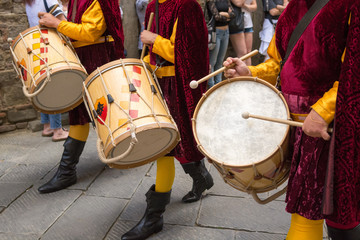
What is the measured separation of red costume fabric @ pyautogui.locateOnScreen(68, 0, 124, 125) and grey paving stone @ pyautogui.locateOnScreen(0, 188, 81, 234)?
62 centimetres

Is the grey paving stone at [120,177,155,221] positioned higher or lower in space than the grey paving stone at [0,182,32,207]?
lower

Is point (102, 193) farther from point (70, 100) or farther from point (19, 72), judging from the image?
point (19, 72)

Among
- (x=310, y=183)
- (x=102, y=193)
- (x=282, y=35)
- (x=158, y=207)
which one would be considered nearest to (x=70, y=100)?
(x=102, y=193)

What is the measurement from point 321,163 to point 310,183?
9 cm

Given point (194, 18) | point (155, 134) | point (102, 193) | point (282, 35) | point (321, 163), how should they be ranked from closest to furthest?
1. point (321, 163)
2. point (282, 35)
3. point (155, 134)
4. point (194, 18)
5. point (102, 193)

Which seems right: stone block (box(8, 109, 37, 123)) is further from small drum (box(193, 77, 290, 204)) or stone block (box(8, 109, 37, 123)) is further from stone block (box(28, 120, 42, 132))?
small drum (box(193, 77, 290, 204))

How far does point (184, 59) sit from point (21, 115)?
10.4ft

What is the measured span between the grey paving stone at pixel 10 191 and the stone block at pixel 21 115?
1.56m

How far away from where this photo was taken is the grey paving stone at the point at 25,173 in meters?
3.44

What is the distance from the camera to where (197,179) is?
9.28ft

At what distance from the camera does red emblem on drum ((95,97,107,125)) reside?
2.00 metres

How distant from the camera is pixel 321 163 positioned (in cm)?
154

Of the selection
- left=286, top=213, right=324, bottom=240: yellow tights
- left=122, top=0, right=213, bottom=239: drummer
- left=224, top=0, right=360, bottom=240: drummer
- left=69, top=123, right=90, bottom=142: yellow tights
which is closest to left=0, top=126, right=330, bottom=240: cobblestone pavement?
left=122, top=0, right=213, bottom=239: drummer

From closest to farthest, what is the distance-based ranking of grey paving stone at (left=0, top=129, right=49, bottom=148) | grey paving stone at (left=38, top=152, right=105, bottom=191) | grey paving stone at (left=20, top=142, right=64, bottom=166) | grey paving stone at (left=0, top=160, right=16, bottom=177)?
grey paving stone at (left=38, top=152, right=105, bottom=191)
grey paving stone at (left=0, top=160, right=16, bottom=177)
grey paving stone at (left=20, top=142, right=64, bottom=166)
grey paving stone at (left=0, top=129, right=49, bottom=148)
